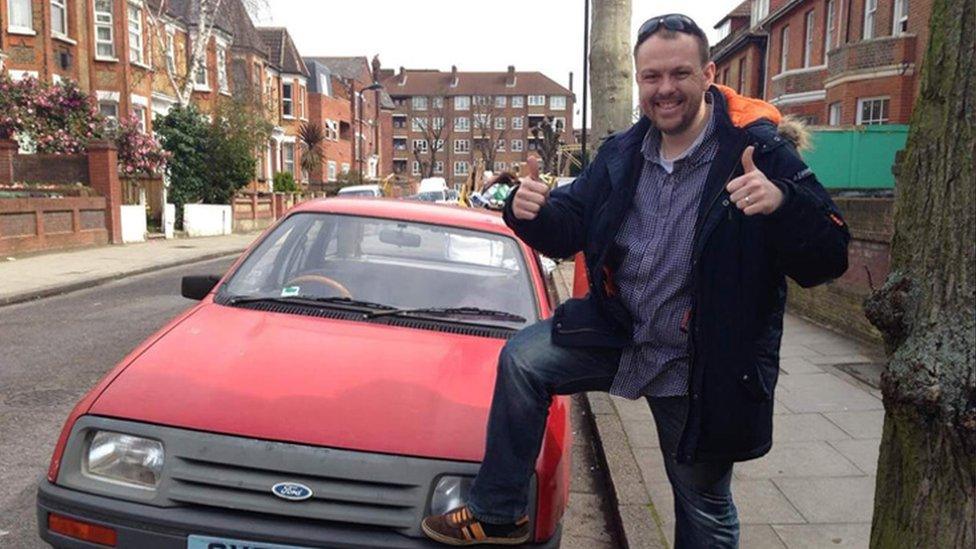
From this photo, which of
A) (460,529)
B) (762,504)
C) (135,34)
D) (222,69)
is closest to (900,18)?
(762,504)

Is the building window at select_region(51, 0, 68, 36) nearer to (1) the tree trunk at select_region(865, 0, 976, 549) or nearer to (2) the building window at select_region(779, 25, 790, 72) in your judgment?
(2) the building window at select_region(779, 25, 790, 72)

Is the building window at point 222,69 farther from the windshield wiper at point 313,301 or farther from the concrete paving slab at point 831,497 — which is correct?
the concrete paving slab at point 831,497

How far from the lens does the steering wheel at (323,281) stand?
363 cm

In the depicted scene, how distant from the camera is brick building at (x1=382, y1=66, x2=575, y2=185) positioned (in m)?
109

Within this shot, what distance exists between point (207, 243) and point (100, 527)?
70.8 feet

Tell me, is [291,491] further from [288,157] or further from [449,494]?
[288,157]

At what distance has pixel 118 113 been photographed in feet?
87.8

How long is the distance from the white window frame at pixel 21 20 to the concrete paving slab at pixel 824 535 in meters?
25.7

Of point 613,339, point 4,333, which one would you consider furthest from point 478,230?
point 4,333

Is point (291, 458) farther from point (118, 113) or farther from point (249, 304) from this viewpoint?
point (118, 113)

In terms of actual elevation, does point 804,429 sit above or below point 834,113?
below

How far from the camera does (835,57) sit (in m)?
22.0

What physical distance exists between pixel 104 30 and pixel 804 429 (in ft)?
92.0

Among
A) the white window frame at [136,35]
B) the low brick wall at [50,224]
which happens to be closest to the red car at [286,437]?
the low brick wall at [50,224]
